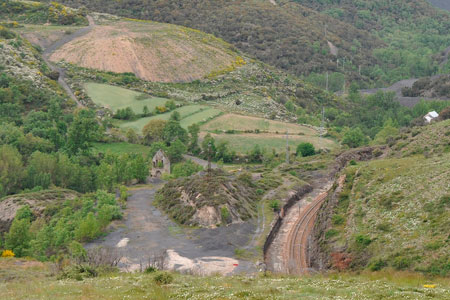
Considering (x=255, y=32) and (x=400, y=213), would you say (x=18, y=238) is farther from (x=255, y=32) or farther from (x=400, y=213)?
(x=255, y=32)

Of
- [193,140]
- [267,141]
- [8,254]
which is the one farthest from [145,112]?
[8,254]

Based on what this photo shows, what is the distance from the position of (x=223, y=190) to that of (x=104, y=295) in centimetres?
3142

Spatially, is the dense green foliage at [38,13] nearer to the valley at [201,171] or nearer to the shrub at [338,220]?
the valley at [201,171]

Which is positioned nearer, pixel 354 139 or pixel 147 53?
pixel 354 139

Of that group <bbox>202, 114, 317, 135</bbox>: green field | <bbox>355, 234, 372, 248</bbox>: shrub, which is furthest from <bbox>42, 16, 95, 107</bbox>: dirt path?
<bbox>355, 234, 372, 248</bbox>: shrub

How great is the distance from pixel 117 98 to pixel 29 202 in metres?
58.4

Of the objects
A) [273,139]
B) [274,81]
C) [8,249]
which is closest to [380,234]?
[8,249]

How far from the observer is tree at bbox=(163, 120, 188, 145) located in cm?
9850

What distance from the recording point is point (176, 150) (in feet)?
299

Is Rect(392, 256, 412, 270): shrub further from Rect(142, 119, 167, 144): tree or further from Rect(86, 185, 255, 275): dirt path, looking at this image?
Rect(142, 119, 167, 144): tree

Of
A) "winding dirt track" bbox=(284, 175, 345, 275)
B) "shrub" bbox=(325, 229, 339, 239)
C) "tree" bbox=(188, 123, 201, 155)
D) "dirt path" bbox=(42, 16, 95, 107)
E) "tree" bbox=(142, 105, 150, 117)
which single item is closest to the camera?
"shrub" bbox=(325, 229, 339, 239)

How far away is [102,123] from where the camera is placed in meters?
104

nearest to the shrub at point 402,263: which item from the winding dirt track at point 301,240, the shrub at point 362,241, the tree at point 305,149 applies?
the shrub at point 362,241

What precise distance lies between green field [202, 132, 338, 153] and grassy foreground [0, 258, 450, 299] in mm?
62998
